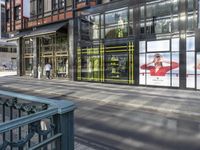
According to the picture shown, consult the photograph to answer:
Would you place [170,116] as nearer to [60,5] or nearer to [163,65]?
[163,65]

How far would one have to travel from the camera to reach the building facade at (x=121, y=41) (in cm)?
1634

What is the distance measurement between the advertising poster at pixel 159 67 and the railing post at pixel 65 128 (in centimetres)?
1532

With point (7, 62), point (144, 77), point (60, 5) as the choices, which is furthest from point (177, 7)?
point (7, 62)

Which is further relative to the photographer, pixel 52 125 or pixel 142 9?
pixel 142 9

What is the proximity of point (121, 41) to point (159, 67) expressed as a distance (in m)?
4.15

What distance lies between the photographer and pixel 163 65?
17.4 meters

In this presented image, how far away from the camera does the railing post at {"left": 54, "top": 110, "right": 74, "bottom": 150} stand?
7.93 ft

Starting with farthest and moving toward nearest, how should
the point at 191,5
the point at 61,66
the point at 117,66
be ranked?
the point at 61,66 < the point at 117,66 < the point at 191,5

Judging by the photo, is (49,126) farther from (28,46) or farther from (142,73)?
(28,46)

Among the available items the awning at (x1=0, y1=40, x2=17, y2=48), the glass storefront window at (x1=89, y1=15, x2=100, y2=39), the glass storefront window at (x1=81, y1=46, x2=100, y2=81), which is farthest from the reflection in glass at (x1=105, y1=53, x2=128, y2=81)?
the awning at (x1=0, y1=40, x2=17, y2=48)

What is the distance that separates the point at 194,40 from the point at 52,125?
1546 centimetres

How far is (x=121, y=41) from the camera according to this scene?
19688mm

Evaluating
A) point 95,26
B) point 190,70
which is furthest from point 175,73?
point 95,26

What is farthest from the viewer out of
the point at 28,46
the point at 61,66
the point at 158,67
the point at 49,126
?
the point at 28,46
